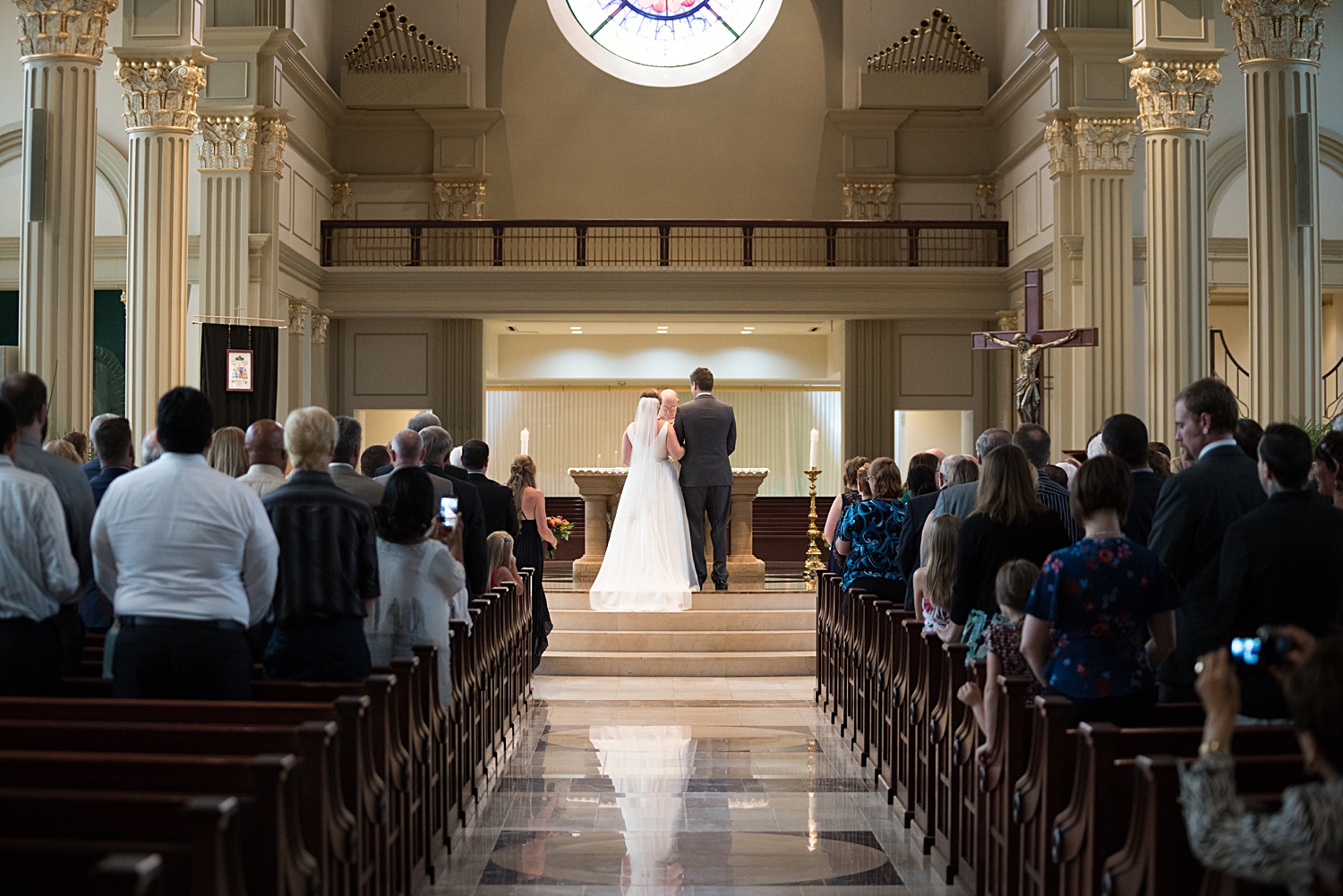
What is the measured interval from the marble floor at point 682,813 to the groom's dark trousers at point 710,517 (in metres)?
2.47

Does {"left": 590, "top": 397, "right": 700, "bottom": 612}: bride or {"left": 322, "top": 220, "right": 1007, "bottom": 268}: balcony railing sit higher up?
{"left": 322, "top": 220, "right": 1007, "bottom": 268}: balcony railing

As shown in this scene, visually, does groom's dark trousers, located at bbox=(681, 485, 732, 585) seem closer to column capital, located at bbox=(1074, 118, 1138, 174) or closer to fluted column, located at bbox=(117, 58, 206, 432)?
fluted column, located at bbox=(117, 58, 206, 432)

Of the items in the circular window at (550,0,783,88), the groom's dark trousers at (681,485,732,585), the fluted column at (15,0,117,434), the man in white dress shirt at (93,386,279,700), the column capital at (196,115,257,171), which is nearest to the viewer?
the man in white dress shirt at (93,386,279,700)

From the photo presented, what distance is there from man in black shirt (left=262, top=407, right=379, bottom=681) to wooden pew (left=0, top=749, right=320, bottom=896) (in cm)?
137

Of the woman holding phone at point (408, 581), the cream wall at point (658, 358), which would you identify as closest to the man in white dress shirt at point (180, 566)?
the woman holding phone at point (408, 581)

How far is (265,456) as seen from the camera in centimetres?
475

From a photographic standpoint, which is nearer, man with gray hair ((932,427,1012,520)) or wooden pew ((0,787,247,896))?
wooden pew ((0,787,247,896))

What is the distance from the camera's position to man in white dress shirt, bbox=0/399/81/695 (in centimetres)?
386

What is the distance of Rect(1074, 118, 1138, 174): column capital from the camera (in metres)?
15.4

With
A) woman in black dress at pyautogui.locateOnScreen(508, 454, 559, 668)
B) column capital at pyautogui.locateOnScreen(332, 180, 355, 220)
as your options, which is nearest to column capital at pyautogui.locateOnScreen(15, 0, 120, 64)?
woman in black dress at pyautogui.locateOnScreen(508, 454, 559, 668)

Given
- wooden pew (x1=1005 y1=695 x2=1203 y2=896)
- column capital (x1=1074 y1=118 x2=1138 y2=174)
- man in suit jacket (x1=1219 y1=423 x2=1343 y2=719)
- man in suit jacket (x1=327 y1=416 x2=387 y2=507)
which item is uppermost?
column capital (x1=1074 y1=118 x2=1138 y2=174)

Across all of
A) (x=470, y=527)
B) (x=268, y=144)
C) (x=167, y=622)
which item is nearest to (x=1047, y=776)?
(x=167, y=622)

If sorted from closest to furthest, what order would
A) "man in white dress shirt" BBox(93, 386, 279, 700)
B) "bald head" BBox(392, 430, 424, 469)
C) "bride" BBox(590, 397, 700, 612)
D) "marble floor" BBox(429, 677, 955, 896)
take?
"man in white dress shirt" BBox(93, 386, 279, 700), "marble floor" BBox(429, 677, 955, 896), "bald head" BBox(392, 430, 424, 469), "bride" BBox(590, 397, 700, 612)

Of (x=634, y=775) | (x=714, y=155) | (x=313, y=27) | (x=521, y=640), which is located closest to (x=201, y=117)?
(x=313, y=27)
